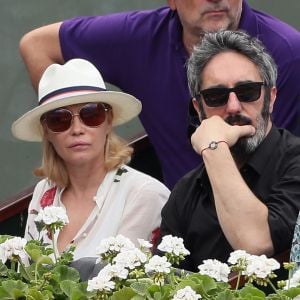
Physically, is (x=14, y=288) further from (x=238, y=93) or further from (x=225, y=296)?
(x=238, y=93)

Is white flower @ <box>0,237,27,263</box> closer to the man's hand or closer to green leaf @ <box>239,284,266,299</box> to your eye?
green leaf @ <box>239,284,266,299</box>

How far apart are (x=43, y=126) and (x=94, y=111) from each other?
240 mm

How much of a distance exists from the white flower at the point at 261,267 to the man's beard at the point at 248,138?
118cm

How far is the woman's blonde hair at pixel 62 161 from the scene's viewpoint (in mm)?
4250

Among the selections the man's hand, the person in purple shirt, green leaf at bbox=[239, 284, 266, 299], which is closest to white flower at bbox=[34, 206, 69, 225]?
green leaf at bbox=[239, 284, 266, 299]

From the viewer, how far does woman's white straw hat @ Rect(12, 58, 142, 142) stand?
4.22 m

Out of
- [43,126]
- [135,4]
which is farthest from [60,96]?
[135,4]

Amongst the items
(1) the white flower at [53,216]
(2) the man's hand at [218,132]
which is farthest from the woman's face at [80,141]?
(1) the white flower at [53,216]

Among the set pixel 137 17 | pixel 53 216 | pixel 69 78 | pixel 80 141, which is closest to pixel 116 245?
pixel 53 216

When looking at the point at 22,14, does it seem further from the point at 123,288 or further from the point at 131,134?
the point at 123,288

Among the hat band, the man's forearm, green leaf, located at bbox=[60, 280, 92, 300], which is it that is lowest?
green leaf, located at bbox=[60, 280, 92, 300]

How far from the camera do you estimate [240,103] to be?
3.76 metres

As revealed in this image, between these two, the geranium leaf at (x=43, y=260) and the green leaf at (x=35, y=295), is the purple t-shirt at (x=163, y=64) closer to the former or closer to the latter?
the geranium leaf at (x=43, y=260)

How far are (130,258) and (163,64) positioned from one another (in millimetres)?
2123
